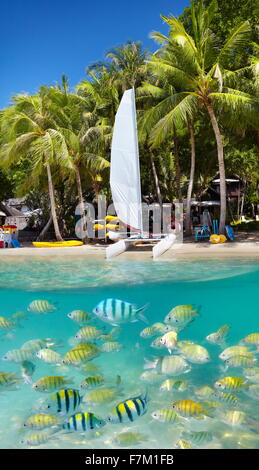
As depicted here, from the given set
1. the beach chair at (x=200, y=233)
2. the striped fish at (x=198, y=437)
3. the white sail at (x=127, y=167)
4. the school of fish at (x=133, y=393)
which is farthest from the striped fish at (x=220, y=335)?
the beach chair at (x=200, y=233)

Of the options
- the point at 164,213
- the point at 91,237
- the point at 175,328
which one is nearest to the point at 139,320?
the point at 175,328

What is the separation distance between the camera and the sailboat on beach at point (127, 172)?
54.0ft

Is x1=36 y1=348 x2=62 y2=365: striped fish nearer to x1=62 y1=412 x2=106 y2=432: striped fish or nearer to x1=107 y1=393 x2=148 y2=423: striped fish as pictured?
x1=62 y1=412 x2=106 y2=432: striped fish

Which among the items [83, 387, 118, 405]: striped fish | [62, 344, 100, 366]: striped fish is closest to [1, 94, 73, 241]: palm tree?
[62, 344, 100, 366]: striped fish

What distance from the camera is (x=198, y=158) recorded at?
2712cm

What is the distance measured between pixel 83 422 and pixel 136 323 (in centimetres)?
433

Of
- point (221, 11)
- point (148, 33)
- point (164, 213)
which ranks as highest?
point (221, 11)

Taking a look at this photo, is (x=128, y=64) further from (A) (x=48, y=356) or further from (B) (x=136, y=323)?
(A) (x=48, y=356)

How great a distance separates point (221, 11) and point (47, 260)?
56.7ft

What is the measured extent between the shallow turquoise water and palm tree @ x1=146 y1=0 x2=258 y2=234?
7108mm

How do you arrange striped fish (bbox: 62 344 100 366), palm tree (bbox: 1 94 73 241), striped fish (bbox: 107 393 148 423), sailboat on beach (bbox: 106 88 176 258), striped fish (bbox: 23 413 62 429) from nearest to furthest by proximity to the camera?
1. striped fish (bbox: 107 393 148 423)
2. striped fish (bbox: 23 413 62 429)
3. striped fish (bbox: 62 344 100 366)
4. sailboat on beach (bbox: 106 88 176 258)
5. palm tree (bbox: 1 94 73 241)

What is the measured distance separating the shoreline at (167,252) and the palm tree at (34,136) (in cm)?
394

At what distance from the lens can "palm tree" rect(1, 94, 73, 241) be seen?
63.7 feet
